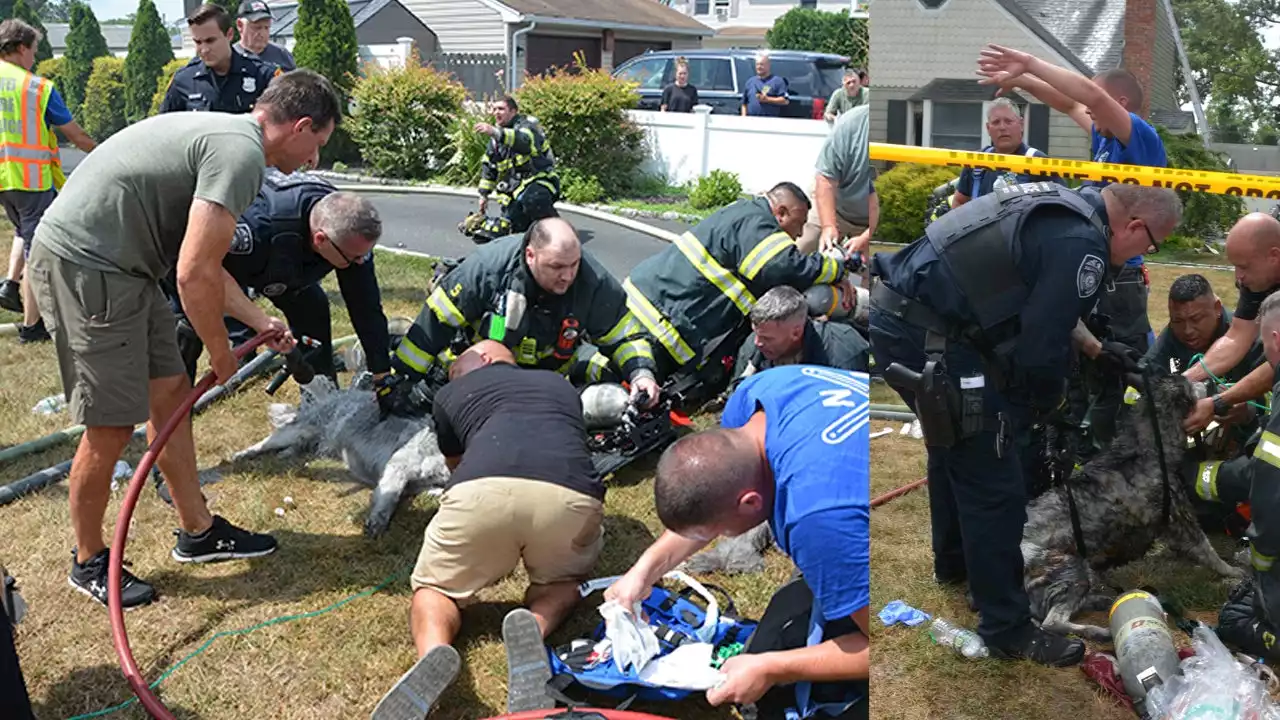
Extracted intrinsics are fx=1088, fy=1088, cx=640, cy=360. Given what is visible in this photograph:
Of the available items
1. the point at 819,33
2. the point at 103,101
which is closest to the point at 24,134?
the point at 819,33

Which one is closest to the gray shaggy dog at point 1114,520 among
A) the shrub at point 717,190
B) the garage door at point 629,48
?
the shrub at point 717,190

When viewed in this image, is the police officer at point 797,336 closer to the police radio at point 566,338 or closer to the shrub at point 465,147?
the police radio at point 566,338

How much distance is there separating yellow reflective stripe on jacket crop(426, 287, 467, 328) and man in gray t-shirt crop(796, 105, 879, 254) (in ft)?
5.33

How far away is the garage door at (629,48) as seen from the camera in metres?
13.9

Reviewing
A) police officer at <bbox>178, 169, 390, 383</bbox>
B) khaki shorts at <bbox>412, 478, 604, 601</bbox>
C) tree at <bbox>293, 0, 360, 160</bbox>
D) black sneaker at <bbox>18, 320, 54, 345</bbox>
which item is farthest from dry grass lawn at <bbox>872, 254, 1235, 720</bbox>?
tree at <bbox>293, 0, 360, 160</bbox>

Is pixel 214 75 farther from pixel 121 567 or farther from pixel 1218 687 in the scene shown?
pixel 1218 687

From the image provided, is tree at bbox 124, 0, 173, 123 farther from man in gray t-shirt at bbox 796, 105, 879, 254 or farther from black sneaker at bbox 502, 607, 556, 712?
black sneaker at bbox 502, 607, 556, 712

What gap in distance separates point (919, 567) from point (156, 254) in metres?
2.82

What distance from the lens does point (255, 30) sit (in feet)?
22.0

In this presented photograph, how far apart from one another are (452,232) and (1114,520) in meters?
9.97

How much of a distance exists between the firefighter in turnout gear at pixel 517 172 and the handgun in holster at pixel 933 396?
806cm

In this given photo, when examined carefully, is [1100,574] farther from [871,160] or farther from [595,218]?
[595,218]

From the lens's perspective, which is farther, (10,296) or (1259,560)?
(10,296)

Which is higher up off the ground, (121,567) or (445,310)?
(445,310)
